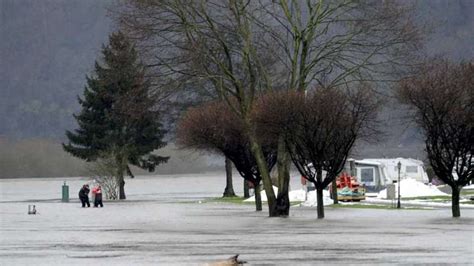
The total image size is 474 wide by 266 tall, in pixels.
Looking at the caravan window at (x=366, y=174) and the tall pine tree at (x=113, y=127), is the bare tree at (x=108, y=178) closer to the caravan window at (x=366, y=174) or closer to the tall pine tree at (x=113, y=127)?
the tall pine tree at (x=113, y=127)

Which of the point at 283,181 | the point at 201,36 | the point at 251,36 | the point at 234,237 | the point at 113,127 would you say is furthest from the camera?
the point at 113,127

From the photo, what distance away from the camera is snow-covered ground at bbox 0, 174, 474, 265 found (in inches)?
1070

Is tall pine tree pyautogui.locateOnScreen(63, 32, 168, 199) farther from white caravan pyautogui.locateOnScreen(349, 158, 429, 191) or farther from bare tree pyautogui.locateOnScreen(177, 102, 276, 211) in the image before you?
bare tree pyautogui.locateOnScreen(177, 102, 276, 211)

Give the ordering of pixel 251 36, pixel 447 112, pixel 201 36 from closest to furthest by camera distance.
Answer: pixel 447 112
pixel 201 36
pixel 251 36

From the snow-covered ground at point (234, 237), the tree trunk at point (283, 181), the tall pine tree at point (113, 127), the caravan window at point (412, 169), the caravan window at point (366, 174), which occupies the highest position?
the tall pine tree at point (113, 127)

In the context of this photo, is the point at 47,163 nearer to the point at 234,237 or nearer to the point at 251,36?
the point at 251,36

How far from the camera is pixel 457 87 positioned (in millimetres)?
44438

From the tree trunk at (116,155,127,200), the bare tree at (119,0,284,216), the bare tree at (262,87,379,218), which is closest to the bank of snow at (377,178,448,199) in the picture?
the tree trunk at (116,155,127,200)

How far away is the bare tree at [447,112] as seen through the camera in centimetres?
4444

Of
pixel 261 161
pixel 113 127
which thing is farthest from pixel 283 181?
pixel 113 127

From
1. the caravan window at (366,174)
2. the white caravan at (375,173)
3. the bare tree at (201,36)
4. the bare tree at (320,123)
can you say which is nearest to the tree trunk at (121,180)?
the white caravan at (375,173)

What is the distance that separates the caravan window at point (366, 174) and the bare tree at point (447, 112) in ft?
151

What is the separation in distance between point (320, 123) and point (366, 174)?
47.0m

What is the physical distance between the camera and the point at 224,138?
5434 centimetres
